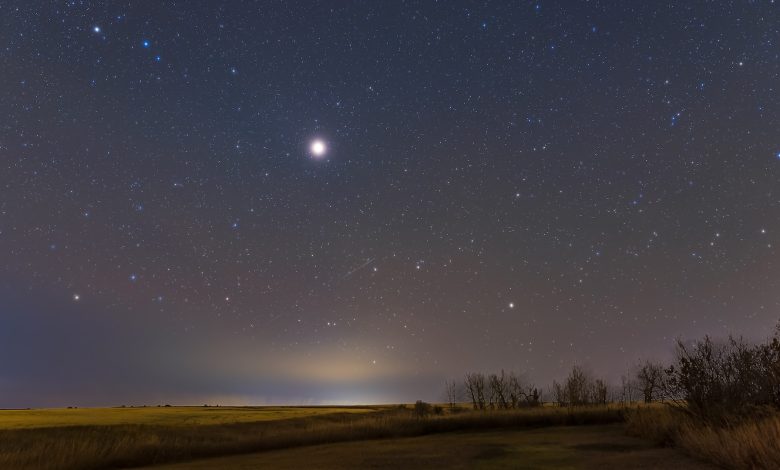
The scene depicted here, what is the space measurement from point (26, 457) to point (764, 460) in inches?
692

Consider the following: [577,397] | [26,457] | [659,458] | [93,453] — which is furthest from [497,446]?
Result: [577,397]

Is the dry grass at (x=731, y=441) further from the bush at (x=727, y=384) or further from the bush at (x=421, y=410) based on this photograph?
the bush at (x=421, y=410)

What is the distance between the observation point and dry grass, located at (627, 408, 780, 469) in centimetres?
857

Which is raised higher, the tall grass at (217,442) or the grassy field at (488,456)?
the tall grass at (217,442)

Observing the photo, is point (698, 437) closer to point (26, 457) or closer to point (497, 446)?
point (497, 446)

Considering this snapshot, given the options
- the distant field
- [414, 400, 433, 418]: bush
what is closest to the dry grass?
[414, 400, 433, 418]: bush

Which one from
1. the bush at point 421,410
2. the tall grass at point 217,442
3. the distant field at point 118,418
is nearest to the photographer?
the tall grass at point 217,442

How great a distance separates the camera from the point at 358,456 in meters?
14.3

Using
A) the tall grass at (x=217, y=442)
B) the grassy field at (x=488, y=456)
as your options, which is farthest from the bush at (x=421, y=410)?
the grassy field at (x=488, y=456)

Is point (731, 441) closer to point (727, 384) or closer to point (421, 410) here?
point (727, 384)

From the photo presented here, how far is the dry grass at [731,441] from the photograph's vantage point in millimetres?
8570

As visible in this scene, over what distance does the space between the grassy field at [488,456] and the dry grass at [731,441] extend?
0.37 metres

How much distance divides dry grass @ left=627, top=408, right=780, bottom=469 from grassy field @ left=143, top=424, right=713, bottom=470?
0.37 metres

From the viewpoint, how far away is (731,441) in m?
9.65
